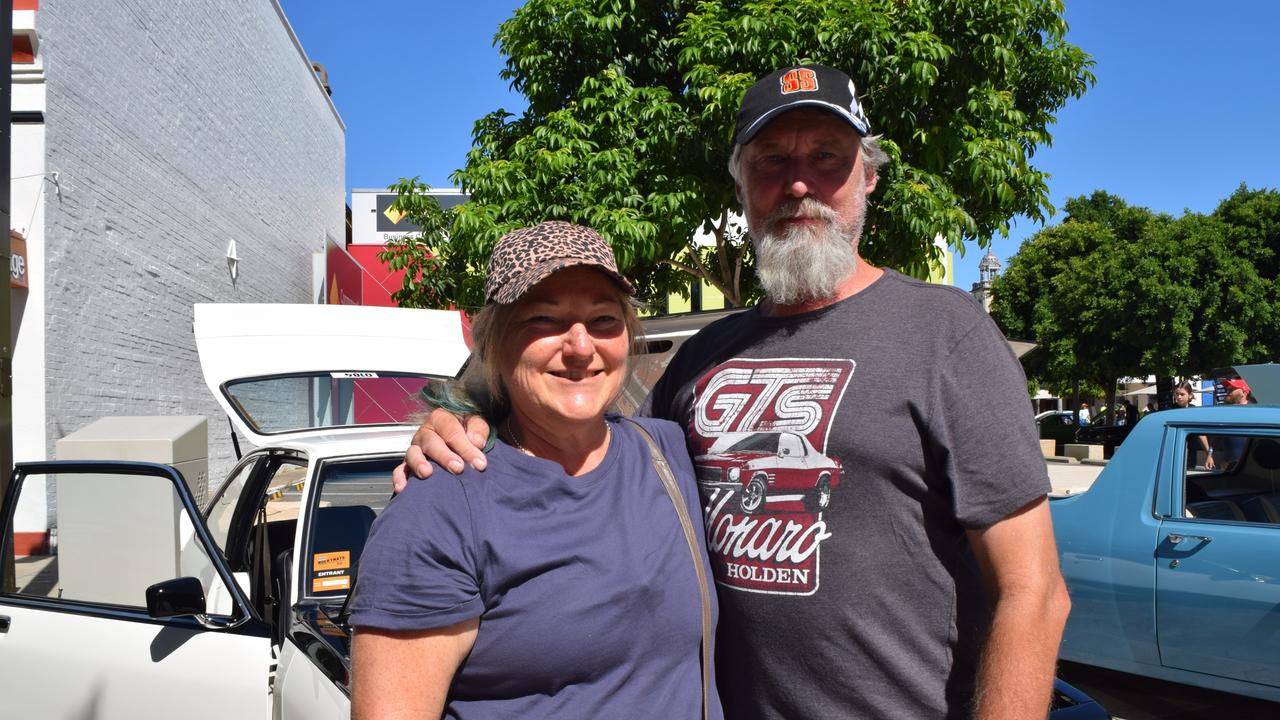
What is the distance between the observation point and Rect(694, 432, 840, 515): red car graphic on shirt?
5.50 feet

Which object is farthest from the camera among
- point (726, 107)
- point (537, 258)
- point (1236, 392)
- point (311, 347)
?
point (1236, 392)

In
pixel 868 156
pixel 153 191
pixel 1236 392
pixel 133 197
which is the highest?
pixel 153 191

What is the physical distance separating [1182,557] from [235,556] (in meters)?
4.38

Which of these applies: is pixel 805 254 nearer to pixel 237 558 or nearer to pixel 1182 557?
pixel 237 558

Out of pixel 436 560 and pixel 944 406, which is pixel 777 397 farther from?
pixel 436 560

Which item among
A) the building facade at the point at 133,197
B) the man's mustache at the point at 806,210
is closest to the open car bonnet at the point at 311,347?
the man's mustache at the point at 806,210

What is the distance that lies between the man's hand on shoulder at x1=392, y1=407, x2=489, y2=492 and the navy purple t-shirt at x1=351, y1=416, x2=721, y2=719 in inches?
0.9

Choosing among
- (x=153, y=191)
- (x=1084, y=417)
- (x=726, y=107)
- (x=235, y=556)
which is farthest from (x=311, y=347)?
(x=1084, y=417)

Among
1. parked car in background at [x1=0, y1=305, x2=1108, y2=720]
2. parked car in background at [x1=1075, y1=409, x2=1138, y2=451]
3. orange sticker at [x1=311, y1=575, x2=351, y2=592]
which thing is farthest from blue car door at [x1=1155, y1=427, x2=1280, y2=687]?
parked car in background at [x1=1075, y1=409, x2=1138, y2=451]

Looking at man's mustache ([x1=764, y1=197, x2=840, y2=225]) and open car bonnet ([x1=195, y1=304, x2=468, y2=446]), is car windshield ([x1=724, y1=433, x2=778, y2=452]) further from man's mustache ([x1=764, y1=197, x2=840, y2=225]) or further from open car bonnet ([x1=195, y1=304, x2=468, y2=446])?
open car bonnet ([x1=195, y1=304, x2=468, y2=446])

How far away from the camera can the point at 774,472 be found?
1709 millimetres

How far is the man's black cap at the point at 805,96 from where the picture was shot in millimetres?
1878

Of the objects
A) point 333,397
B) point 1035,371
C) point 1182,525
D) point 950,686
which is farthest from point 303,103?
point 1035,371

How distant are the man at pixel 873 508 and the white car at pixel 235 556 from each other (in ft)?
2.35
